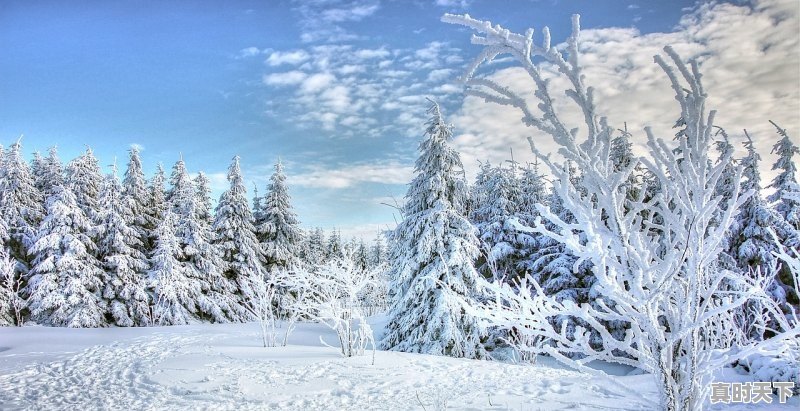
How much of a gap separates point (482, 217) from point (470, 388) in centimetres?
1437

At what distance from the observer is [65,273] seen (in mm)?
20578

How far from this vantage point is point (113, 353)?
12.4 meters

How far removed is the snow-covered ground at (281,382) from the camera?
23.5 feet

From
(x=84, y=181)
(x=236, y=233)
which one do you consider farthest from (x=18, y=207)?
(x=236, y=233)

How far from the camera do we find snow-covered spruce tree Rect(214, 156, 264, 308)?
82.4 ft

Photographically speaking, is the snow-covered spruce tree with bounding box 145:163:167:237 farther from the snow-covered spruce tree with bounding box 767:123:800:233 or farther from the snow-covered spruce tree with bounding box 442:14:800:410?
the snow-covered spruce tree with bounding box 767:123:800:233

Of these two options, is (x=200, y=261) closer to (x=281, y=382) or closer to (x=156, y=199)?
(x=156, y=199)

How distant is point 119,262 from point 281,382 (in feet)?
57.9

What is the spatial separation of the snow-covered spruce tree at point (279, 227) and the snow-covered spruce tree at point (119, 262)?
255 inches

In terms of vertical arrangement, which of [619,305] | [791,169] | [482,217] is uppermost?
[791,169]

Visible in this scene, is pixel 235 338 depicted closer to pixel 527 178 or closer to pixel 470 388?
pixel 470 388

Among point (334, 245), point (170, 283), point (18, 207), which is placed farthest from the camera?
Result: point (334, 245)

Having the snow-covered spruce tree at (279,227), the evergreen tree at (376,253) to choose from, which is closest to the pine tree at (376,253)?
the evergreen tree at (376,253)

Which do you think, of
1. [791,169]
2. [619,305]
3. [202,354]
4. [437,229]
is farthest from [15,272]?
[791,169]
